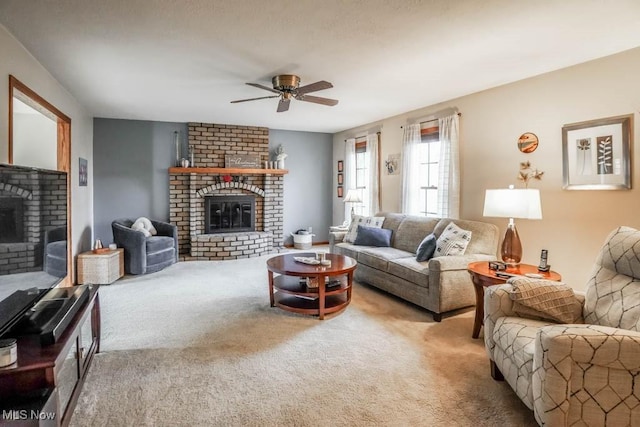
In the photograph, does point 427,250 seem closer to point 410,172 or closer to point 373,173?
point 410,172

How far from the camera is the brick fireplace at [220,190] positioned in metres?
6.31

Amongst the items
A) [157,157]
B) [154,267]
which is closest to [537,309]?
[154,267]

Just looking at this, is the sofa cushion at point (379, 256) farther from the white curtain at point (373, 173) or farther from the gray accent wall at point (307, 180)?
the gray accent wall at point (307, 180)

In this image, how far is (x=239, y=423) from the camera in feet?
6.22

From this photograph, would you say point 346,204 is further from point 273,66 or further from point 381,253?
point 273,66

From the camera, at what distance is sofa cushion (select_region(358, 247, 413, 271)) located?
4164mm

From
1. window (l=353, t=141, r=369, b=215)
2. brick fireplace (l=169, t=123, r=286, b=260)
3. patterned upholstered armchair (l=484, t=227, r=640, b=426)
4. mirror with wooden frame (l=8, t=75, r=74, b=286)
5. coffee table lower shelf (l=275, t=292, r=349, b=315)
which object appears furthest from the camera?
window (l=353, t=141, r=369, b=215)

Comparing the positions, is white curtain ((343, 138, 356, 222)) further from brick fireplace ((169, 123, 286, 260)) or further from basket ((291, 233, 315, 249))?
brick fireplace ((169, 123, 286, 260))

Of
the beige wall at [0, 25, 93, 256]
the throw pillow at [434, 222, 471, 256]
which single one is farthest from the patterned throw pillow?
the beige wall at [0, 25, 93, 256]

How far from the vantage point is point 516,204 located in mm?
3021

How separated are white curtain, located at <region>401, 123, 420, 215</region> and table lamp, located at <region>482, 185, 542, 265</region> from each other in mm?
2015

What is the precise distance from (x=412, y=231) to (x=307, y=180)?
3319mm

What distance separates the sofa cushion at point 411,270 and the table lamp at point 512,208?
0.74 meters

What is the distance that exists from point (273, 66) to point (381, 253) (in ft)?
8.00
